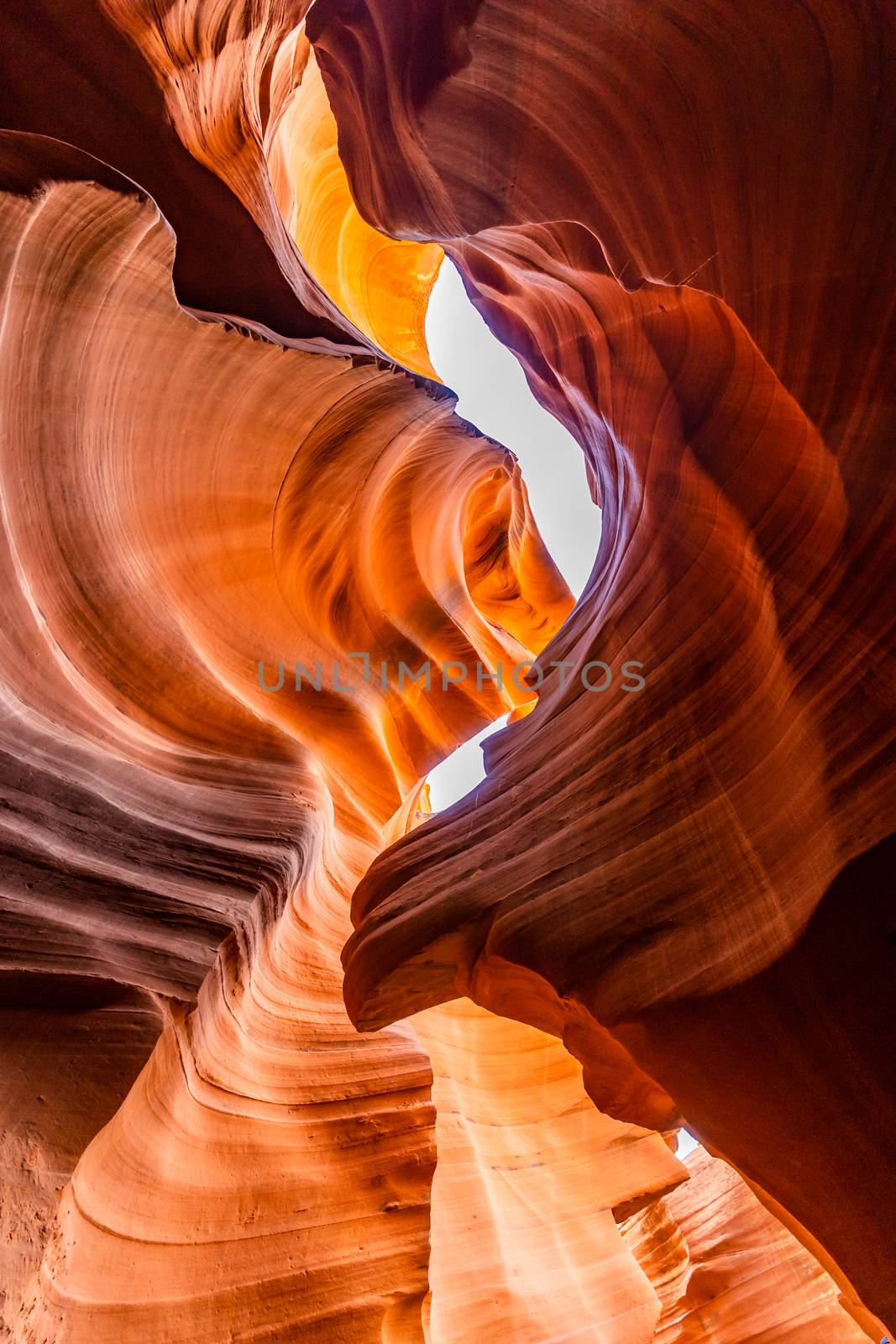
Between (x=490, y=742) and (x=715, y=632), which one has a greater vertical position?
(x=715, y=632)

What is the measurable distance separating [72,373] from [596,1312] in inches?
144

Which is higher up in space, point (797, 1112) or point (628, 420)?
point (628, 420)

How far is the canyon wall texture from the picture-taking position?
1497 mm

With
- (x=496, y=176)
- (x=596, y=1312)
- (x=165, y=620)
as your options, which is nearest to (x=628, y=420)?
(x=496, y=176)

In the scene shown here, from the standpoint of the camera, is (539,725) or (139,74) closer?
(539,725)

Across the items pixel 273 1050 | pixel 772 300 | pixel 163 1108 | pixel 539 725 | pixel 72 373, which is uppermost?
pixel 772 300

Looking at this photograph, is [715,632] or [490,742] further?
[490,742]

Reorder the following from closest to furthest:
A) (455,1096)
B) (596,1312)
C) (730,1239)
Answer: (596,1312)
(455,1096)
(730,1239)

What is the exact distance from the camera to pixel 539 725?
251cm

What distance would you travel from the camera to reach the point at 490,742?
9.04 ft

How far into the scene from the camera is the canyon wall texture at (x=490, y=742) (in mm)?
1497

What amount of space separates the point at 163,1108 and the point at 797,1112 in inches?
54.7

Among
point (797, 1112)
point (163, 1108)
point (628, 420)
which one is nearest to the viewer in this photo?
point (797, 1112)

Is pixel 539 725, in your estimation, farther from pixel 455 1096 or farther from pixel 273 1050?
pixel 455 1096
